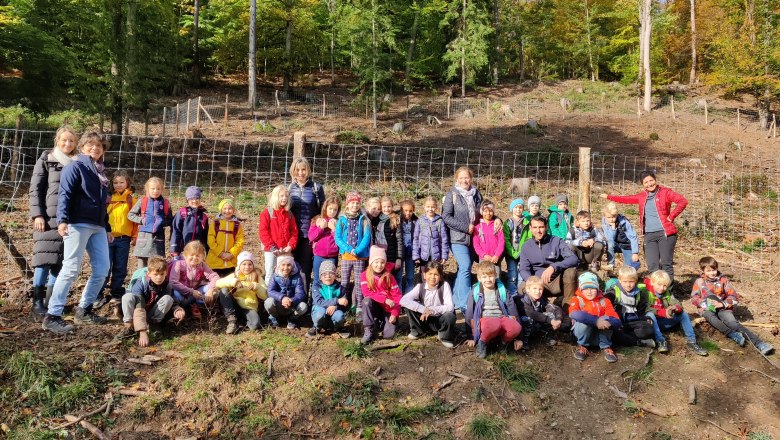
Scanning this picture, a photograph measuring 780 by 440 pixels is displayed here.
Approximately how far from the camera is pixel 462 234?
18.1ft

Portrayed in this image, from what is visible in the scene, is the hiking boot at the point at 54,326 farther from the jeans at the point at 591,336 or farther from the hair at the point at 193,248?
the jeans at the point at 591,336

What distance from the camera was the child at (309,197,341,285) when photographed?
522 centimetres

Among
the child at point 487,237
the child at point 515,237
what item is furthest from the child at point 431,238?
the child at point 515,237

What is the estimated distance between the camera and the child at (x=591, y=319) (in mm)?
4758

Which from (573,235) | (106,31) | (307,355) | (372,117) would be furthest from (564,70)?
(307,355)

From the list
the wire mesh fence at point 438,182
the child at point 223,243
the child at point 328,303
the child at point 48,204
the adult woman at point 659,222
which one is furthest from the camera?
the wire mesh fence at point 438,182

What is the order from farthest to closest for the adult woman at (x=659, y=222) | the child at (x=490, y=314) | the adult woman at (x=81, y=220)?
the adult woman at (x=659, y=222)
the child at (x=490, y=314)
the adult woman at (x=81, y=220)

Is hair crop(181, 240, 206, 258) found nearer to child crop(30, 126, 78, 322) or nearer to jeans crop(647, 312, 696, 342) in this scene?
child crop(30, 126, 78, 322)

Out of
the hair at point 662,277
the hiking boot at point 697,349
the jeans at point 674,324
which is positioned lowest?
the hiking boot at point 697,349

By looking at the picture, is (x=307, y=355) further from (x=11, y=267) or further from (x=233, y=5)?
(x=233, y=5)

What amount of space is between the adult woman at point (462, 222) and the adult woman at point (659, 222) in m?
2.16

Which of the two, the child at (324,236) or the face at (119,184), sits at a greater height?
the face at (119,184)

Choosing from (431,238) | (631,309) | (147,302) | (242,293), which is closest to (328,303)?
(242,293)

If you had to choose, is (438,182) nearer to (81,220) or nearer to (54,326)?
(81,220)
